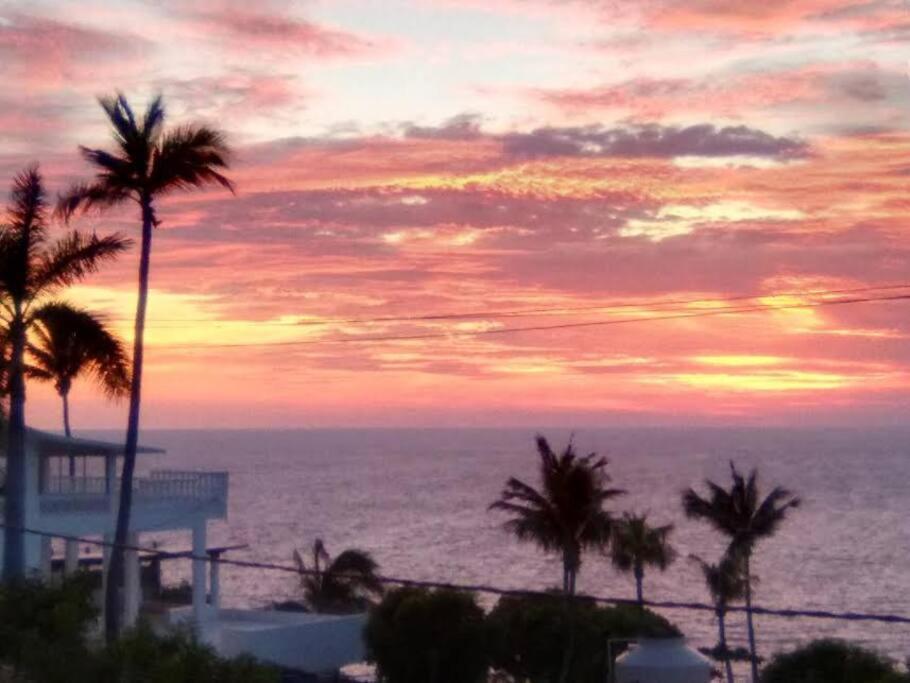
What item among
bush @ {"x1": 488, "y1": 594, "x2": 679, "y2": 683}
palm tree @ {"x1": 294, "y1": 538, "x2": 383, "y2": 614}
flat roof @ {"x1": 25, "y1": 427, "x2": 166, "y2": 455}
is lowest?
bush @ {"x1": 488, "y1": 594, "x2": 679, "y2": 683}

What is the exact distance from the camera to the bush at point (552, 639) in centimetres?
3956

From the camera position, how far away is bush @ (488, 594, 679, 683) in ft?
130

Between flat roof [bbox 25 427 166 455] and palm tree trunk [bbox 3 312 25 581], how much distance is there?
3.57 m

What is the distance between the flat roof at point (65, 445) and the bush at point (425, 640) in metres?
7.63

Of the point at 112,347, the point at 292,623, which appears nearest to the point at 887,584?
the point at 292,623

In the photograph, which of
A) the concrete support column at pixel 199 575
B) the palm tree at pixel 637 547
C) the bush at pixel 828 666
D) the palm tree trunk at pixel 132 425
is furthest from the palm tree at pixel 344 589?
the palm tree trunk at pixel 132 425

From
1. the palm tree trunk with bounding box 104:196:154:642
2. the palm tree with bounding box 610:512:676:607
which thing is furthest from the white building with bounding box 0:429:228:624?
the palm tree with bounding box 610:512:676:607

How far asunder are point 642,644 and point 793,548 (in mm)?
91234

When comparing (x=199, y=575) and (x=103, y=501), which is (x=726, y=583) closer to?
(x=199, y=575)

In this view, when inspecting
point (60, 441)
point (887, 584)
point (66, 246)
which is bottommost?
point (887, 584)

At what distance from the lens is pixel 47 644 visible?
18797 mm

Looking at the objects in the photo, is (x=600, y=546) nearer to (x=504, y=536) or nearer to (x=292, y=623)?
(x=292, y=623)

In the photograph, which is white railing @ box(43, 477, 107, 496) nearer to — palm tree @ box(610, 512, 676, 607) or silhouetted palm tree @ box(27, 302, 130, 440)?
silhouetted palm tree @ box(27, 302, 130, 440)

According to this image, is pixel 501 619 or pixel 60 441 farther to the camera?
pixel 501 619
